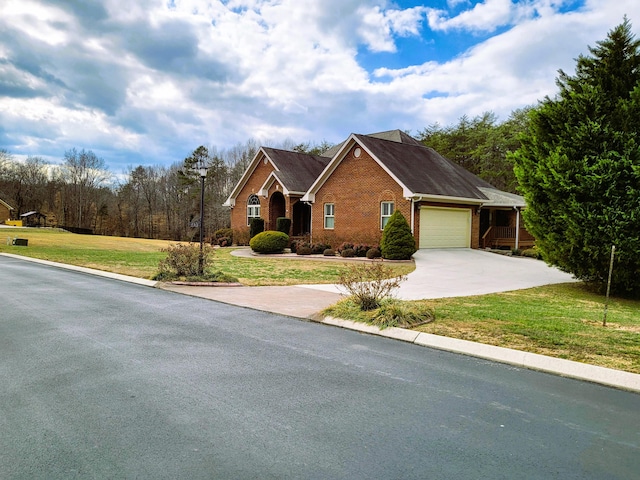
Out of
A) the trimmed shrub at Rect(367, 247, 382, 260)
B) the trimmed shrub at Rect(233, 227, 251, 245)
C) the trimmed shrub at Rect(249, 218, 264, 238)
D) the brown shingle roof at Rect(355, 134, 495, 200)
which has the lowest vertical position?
the trimmed shrub at Rect(367, 247, 382, 260)

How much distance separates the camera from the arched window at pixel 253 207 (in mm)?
31547

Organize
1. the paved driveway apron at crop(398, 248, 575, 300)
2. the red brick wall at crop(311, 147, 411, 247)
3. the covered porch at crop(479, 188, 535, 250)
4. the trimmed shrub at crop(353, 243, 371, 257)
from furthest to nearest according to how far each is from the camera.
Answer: the covered porch at crop(479, 188, 535, 250), the red brick wall at crop(311, 147, 411, 247), the trimmed shrub at crop(353, 243, 371, 257), the paved driveway apron at crop(398, 248, 575, 300)

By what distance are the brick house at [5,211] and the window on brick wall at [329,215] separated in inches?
2299

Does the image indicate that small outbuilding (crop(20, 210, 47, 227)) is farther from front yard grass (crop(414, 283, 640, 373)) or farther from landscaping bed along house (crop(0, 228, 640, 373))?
front yard grass (crop(414, 283, 640, 373))

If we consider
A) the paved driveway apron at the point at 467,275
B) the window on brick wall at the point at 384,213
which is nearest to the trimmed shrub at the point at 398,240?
the paved driveway apron at the point at 467,275

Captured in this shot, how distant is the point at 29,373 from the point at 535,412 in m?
5.23

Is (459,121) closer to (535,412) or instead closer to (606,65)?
(606,65)

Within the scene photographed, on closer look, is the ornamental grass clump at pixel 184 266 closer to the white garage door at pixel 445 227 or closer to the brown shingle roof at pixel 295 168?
the white garage door at pixel 445 227

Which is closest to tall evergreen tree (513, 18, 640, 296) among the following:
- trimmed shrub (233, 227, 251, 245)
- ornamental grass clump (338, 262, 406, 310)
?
ornamental grass clump (338, 262, 406, 310)

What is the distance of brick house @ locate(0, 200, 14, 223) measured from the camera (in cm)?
6259

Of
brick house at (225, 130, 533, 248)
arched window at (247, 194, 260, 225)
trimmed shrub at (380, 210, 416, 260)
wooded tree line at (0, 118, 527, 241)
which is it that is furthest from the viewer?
wooded tree line at (0, 118, 527, 241)

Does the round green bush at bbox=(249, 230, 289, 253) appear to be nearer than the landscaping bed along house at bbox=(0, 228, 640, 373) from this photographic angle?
No

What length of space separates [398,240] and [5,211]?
2626 inches

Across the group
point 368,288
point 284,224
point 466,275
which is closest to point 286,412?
point 368,288
